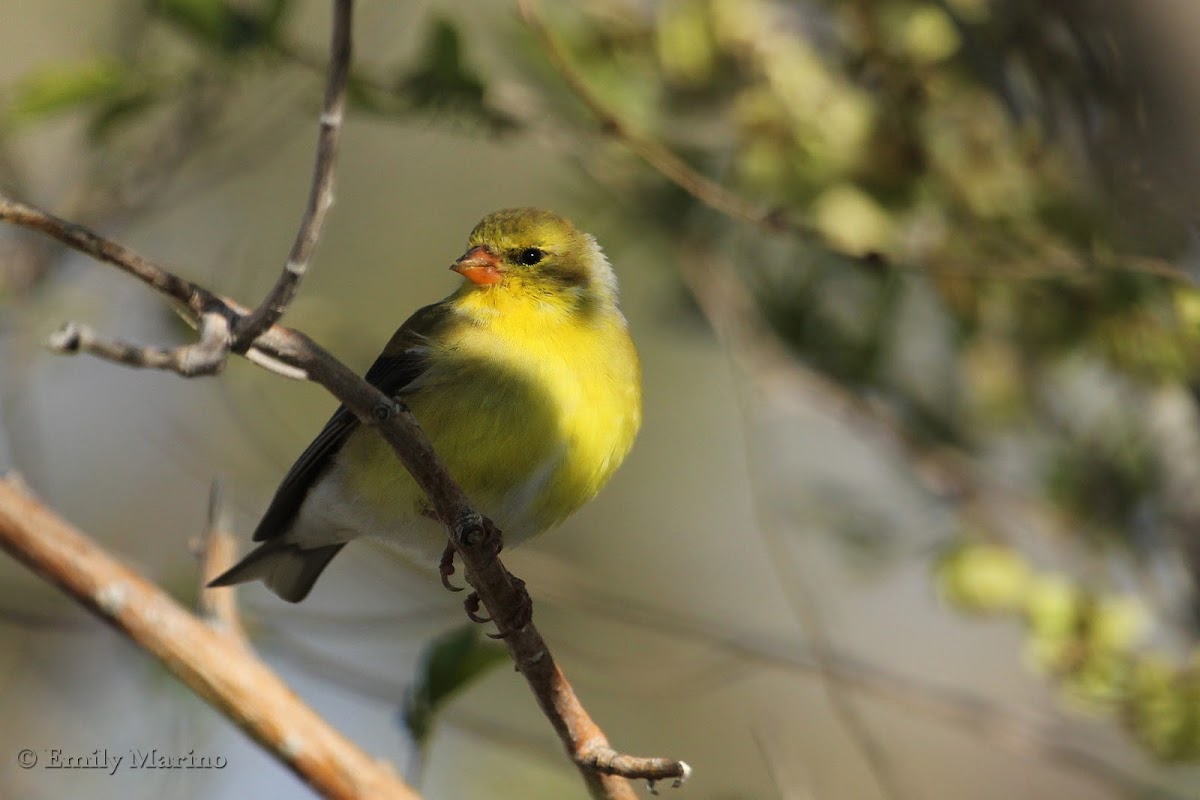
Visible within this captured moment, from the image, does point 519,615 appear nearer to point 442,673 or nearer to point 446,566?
point 442,673

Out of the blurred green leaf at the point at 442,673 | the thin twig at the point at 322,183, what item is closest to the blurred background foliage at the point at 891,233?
the blurred green leaf at the point at 442,673

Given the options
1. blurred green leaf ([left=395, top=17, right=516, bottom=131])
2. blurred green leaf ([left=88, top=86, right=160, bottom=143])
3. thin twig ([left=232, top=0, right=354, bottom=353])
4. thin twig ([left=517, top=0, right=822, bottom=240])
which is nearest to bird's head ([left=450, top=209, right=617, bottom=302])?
blurred green leaf ([left=395, top=17, right=516, bottom=131])

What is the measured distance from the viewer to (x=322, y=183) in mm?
1732

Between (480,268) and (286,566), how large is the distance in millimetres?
1021

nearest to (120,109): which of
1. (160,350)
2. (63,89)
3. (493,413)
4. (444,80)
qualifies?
(63,89)

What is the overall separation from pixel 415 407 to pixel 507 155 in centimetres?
429

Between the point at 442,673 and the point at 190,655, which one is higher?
the point at 442,673

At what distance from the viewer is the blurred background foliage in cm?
314

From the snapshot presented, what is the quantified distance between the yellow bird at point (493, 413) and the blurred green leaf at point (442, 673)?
1.77 feet

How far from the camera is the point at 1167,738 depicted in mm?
3000

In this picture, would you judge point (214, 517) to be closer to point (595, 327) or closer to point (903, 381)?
point (595, 327)

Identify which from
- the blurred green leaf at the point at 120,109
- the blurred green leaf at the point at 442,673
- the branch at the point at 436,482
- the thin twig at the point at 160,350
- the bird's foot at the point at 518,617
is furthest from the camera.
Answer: the blurred green leaf at the point at 120,109

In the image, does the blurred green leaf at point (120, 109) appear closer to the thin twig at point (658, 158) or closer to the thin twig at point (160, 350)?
the thin twig at point (658, 158)

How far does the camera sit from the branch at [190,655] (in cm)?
218
